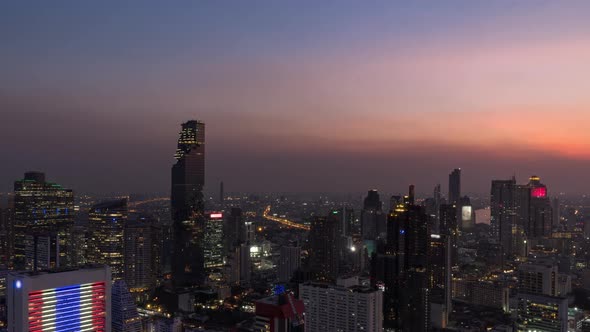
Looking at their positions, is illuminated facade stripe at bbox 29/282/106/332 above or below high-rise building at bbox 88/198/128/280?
above

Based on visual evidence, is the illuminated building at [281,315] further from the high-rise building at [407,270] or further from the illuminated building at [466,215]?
the illuminated building at [466,215]

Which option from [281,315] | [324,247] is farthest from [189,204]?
[281,315]

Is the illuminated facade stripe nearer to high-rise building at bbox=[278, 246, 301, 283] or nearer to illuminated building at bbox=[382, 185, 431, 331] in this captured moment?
illuminated building at bbox=[382, 185, 431, 331]

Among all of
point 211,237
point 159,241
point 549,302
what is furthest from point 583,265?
point 159,241

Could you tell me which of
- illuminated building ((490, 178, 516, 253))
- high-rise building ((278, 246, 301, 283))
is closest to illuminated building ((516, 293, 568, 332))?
high-rise building ((278, 246, 301, 283))

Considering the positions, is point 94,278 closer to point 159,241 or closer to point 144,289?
point 144,289

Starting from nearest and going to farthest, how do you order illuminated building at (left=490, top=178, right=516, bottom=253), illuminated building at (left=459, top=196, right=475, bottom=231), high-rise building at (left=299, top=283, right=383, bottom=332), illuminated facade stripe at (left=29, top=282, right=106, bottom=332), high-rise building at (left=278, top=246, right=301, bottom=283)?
illuminated facade stripe at (left=29, top=282, right=106, bottom=332), high-rise building at (left=299, top=283, right=383, bottom=332), high-rise building at (left=278, top=246, right=301, bottom=283), illuminated building at (left=490, top=178, right=516, bottom=253), illuminated building at (left=459, top=196, right=475, bottom=231)

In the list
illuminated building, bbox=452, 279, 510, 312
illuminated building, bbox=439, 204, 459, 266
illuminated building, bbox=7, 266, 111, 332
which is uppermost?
illuminated building, bbox=7, 266, 111, 332
